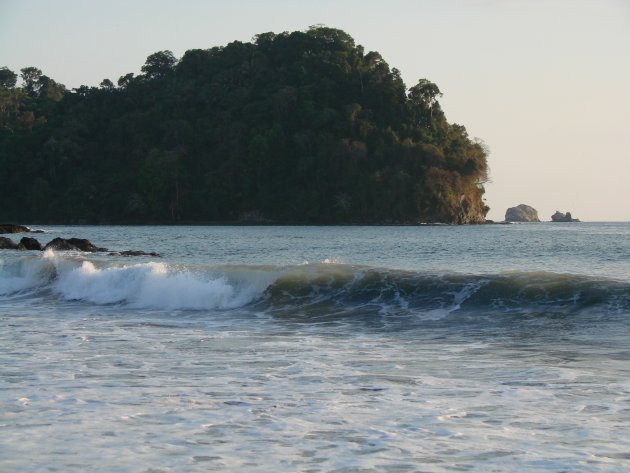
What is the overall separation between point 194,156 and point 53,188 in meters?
19.7

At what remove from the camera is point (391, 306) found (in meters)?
17.1

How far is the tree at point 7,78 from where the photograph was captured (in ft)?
547

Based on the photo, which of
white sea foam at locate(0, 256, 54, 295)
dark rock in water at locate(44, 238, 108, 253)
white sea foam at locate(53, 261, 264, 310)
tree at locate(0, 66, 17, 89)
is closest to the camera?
white sea foam at locate(53, 261, 264, 310)

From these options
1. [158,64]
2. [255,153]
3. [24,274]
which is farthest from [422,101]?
[24,274]

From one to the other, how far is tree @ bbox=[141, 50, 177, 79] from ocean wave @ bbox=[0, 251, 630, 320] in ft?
387

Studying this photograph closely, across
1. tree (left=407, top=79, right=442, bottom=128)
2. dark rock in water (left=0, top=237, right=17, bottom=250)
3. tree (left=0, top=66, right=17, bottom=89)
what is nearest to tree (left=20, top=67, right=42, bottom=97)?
tree (left=0, top=66, right=17, bottom=89)

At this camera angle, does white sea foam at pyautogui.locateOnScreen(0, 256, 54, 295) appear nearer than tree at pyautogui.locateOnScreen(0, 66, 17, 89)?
Yes

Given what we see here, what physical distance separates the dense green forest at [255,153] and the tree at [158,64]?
30.2 feet

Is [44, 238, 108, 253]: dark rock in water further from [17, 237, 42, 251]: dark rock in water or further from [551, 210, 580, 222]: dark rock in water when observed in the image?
[551, 210, 580, 222]: dark rock in water

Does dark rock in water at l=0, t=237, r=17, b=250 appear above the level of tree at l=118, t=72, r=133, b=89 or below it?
below

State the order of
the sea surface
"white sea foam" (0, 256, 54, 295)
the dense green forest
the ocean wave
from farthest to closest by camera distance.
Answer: the dense green forest → "white sea foam" (0, 256, 54, 295) → the ocean wave → the sea surface

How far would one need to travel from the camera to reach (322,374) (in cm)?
940

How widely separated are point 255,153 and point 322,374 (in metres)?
104

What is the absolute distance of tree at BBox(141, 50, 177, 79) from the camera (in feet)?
446
